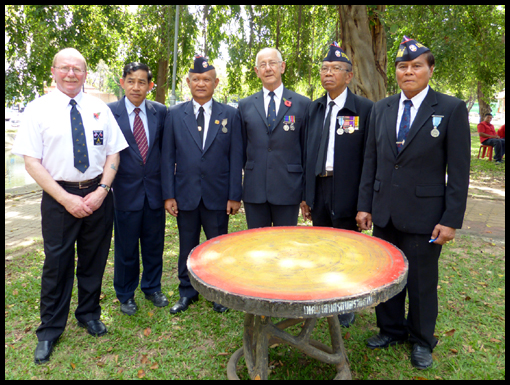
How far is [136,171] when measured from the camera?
11.3 feet

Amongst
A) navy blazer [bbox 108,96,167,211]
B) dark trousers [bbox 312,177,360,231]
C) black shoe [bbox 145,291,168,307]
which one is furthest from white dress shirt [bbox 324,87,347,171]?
black shoe [bbox 145,291,168,307]

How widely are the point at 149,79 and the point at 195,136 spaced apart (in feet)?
2.14

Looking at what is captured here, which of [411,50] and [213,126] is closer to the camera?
[411,50]

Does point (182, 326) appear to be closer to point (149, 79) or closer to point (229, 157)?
point (229, 157)

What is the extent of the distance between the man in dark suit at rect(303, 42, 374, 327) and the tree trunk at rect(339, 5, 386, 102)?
133 inches

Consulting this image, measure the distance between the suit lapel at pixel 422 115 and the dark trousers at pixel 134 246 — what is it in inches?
85.8

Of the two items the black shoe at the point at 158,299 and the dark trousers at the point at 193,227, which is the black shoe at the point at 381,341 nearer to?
the dark trousers at the point at 193,227

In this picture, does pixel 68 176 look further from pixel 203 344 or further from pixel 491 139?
pixel 491 139

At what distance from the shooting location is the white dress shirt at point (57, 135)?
279 cm

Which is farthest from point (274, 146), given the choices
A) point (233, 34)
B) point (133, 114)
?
point (233, 34)

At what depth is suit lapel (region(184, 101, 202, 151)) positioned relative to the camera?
348 cm

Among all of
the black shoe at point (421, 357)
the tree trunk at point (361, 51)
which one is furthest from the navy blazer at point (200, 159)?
the tree trunk at point (361, 51)

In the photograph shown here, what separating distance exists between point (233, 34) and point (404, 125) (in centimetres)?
736

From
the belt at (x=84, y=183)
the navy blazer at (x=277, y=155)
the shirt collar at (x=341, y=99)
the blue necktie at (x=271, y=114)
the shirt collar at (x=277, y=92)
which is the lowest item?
the belt at (x=84, y=183)
